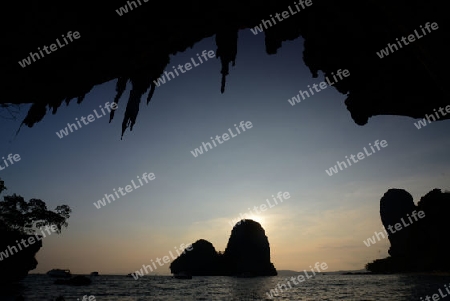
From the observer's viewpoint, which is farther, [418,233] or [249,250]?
[249,250]

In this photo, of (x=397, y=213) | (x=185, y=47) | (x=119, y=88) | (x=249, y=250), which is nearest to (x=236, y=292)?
(x=119, y=88)

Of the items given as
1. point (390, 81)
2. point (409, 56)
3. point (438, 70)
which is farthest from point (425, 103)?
point (438, 70)

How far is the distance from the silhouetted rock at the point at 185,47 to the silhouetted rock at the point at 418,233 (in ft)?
342

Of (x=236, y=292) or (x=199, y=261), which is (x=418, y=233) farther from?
(x=199, y=261)

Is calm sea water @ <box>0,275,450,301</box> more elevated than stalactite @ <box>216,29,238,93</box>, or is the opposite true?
stalactite @ <box>216,29,238,93</box>

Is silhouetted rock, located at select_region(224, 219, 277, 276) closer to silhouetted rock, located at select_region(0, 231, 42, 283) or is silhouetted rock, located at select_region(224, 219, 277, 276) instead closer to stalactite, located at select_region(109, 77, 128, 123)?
silhouetted rock, located at select_region(0, 231, 42, 283)

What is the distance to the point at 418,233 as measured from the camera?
90188 mm

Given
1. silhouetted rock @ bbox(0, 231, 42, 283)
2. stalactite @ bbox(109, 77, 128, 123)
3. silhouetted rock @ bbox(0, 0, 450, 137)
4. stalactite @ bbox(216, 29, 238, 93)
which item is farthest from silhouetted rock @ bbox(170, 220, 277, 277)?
stalactite @ bbox(216, 29, 238, 93)

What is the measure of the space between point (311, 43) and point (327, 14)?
1.68 ft

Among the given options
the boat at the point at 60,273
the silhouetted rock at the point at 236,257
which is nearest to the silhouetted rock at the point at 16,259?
the boat at the point at 60,273

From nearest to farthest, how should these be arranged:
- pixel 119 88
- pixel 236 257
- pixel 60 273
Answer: pixel 119 88 → pixel 60 273 → pixel 236 257

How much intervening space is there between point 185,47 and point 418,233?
391 ft

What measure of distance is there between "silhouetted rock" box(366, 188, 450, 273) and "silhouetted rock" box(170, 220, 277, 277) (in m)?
58.7

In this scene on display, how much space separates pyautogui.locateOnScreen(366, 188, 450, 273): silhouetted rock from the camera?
7984 centimetres
